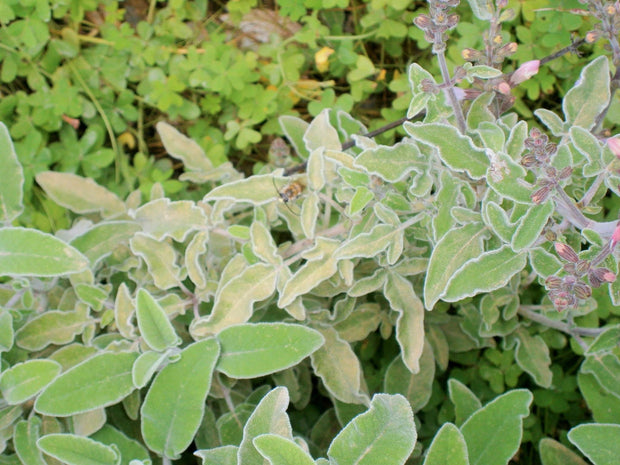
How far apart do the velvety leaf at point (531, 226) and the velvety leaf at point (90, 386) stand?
100 centimetres

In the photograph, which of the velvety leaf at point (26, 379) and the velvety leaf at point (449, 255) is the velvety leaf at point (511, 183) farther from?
the velvety leaf at point (26, 379)

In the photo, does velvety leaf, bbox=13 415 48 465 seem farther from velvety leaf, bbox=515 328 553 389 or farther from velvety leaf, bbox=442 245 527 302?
velvety leaf, bbox=515 328 553 389

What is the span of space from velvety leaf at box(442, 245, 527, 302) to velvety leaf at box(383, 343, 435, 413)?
1.87ft

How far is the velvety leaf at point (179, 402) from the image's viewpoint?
1553mm

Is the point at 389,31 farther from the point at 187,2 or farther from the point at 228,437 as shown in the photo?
the point at 228,437

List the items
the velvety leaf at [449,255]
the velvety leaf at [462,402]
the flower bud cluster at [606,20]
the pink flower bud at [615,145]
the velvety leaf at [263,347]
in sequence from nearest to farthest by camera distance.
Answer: the pink flower bud at [615,145] → the flower bud cluster at [606,20] → the velvety leaf at [449,255] → the velvety leaf at [263,347] → the velvety leaf at [462,402]

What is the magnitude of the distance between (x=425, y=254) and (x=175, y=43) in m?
1.33

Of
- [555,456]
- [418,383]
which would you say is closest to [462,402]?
[418,383]

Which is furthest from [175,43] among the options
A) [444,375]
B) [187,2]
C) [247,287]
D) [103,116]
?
[444,375]

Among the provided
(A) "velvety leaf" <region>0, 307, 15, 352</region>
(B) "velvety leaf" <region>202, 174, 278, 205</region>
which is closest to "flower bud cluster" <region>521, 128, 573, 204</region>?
(B) "velvety leaf" <region>202, 174, 278, 205</region>

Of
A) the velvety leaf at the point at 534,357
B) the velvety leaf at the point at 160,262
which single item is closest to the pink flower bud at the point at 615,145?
the velvety leaf at the point at 534,357

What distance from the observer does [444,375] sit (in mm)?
2262

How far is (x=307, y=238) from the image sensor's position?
1783 millimetres

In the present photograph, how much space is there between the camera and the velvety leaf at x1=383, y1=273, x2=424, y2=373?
1630 mm
